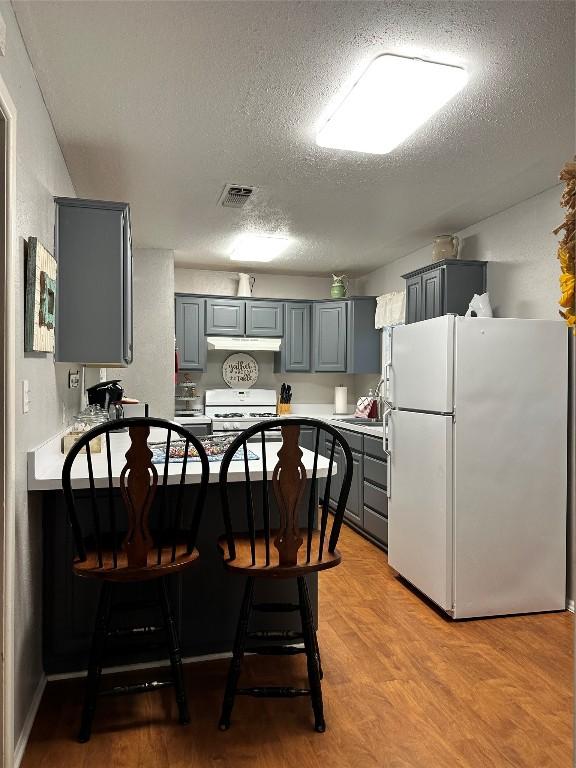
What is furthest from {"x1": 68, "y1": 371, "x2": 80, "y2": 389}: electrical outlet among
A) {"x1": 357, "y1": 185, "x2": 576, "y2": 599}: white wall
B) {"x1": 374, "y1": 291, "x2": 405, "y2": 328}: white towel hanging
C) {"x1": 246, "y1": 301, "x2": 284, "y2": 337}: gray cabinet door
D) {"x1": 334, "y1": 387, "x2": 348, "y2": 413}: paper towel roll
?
{"x1": 334, "y1": 387, "x2": 348, "y2": 413}: paper towel roll

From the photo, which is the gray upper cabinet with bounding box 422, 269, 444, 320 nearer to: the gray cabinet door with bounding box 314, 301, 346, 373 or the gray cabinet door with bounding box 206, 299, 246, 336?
the gray cabinet door with bounding box 314, 301, 346, 373

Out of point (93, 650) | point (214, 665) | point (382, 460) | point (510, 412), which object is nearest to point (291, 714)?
point (214, 665)

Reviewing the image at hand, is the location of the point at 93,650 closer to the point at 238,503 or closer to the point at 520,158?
the point at 238,503

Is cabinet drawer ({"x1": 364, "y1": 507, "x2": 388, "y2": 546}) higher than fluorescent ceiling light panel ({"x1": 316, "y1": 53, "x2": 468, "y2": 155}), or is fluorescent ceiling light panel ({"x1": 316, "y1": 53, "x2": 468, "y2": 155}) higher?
fluorescent ceiling light panel ({"x1": 316, "y1": 53, "x2": 468, "y2": 155})

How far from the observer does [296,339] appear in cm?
609

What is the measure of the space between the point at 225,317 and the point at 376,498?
2.58 meters

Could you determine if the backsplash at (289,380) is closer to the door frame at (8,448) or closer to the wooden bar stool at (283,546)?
the wooden bar stool at (283,546)

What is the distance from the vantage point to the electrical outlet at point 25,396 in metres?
2.02

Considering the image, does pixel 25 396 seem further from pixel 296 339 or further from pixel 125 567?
pixel 296 339

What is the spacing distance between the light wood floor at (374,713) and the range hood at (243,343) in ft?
11.2

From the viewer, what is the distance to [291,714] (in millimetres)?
2148

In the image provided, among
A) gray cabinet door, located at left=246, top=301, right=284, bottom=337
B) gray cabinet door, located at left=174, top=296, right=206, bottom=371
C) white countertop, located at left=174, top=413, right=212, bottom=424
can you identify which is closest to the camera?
white countertop, located at left=174, top=413, right=212, bottom=424

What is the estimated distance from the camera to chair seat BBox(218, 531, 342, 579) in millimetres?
1955

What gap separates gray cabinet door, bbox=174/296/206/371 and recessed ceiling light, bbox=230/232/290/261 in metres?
0.67
